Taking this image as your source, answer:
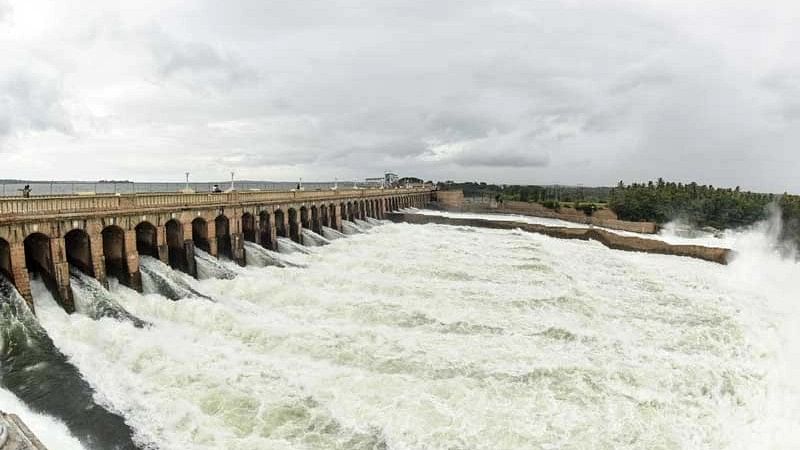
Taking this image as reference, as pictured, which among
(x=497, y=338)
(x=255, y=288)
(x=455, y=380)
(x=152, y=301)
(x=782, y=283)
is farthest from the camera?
(x=782, y=283)

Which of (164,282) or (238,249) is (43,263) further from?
(238,249)

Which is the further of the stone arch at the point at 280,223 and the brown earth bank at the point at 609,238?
the brown earth bank at the point at 609,238

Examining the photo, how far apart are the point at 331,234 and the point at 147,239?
23.8m

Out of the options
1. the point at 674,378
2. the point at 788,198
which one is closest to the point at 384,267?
the point at 674,378

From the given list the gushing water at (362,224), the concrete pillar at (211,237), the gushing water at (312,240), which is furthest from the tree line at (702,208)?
the concrete pillar at (211,237)

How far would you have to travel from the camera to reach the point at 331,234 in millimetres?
53000

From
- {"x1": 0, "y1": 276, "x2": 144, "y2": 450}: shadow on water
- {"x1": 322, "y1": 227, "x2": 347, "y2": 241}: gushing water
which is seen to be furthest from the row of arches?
{"x1": 322, "y1": 227, "x2": 347, "y2": 241}: gushing water

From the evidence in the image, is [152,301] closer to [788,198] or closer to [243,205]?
[243,205]

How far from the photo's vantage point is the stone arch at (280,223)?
4482cm

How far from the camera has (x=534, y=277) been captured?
110 ft

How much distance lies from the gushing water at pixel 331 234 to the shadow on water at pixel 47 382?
33494 millimetres

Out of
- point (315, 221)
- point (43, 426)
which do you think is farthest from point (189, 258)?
point (315, 221)

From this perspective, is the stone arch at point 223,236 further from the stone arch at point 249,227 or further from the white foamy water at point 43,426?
the white foamy water at point 43,426

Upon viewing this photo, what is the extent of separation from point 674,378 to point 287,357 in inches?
554
